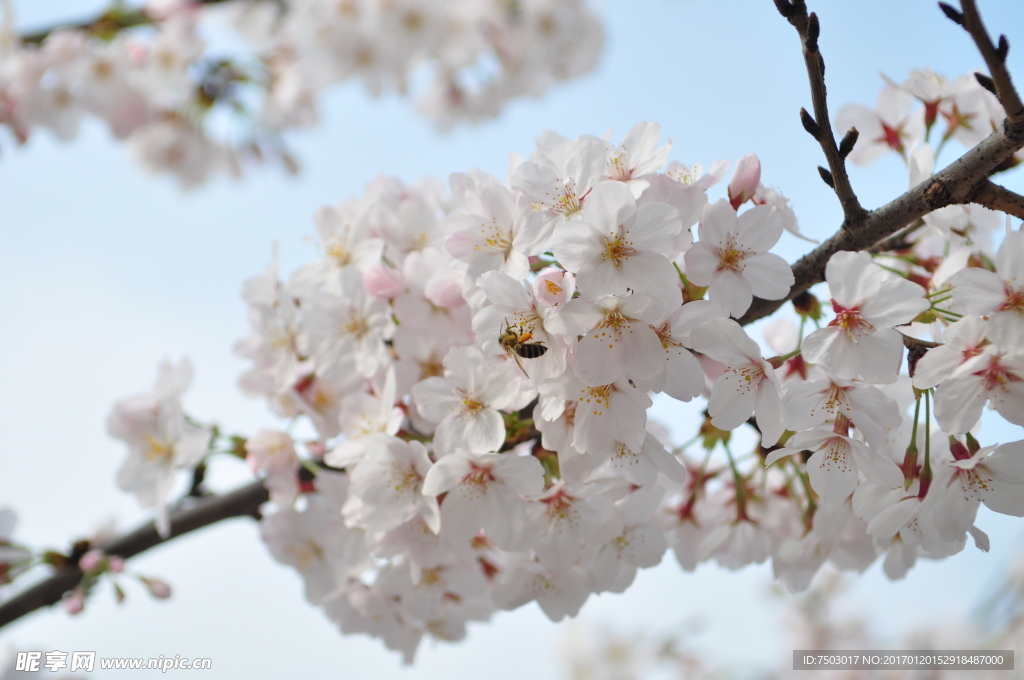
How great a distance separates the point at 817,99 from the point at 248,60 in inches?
143

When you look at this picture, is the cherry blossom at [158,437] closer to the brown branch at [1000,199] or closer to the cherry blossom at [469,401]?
the cherry blossom at [469,401]

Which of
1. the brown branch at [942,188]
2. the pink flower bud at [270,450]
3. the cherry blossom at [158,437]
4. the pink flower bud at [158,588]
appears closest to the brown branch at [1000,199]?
the brown branch at [942,188]

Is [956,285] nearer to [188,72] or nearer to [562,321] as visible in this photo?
[562,321]

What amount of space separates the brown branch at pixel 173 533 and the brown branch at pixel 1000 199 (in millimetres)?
1892

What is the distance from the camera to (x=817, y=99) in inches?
45.9

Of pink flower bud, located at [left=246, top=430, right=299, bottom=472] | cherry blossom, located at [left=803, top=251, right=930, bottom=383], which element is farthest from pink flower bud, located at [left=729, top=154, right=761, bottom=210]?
pink flower bud, located at [left=246, top=430, right=299, bottom=472]

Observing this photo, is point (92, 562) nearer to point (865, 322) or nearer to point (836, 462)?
point (836, 462)

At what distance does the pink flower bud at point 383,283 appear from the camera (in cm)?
163

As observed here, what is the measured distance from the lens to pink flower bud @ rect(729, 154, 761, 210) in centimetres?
136

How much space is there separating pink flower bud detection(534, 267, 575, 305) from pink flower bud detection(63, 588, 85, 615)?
1.77 m

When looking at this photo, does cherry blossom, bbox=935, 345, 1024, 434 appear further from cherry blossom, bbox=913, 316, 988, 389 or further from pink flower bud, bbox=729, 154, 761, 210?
pink flower bud, bbox=729, 154, 761, 210

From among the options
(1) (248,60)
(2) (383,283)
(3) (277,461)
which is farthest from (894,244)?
(1) (248,60)

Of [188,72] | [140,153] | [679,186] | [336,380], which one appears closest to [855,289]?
[679,186]

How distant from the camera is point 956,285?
3.64 ft
